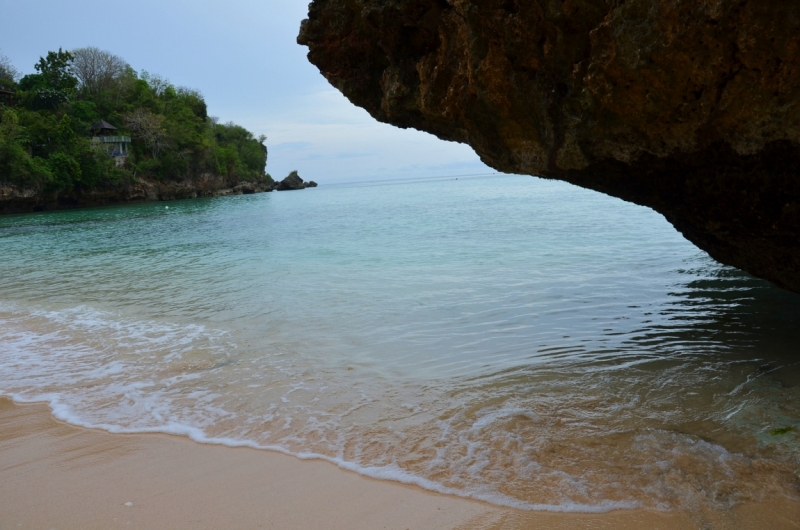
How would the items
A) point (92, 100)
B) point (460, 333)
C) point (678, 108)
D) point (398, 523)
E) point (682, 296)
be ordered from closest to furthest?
point (398, 523) → point (678, 108) → point (460, 333) → point (682, 296) → point (92, 100)

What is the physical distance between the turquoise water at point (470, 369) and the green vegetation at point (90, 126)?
46508 millimetres

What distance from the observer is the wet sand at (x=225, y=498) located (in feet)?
8.22

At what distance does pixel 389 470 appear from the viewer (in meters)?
3.09

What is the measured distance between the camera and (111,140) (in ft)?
200

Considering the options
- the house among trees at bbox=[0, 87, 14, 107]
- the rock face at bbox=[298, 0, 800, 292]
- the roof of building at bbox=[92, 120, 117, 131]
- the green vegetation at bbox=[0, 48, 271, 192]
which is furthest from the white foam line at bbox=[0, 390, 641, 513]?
the house among trees at bbox=[0, 87, 14, 107]

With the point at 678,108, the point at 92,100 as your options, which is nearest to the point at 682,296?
the point at 678,108

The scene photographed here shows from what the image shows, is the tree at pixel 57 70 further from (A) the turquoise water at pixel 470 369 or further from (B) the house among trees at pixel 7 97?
(A) the turquoise water at pixel 470 369

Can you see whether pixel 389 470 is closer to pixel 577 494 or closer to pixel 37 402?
pixel 577 494

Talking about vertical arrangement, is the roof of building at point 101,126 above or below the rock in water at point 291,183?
above

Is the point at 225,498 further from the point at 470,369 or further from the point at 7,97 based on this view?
the point at 7,97

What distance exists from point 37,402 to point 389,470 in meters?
3.11

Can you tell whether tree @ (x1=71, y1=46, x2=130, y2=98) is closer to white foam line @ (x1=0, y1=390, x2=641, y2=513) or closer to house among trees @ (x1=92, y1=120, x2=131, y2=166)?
house among trees @ (x1=92, y1=120, x2=131, y2=166)

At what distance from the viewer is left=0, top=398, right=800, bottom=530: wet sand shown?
251cm

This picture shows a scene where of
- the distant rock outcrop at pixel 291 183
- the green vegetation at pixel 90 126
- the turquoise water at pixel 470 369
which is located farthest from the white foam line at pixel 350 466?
the distant rock outcrop at pixel 291 183
